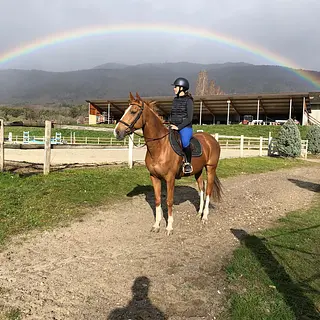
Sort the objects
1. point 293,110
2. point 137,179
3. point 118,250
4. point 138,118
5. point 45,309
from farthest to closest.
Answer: point 293,110, point 137,179, point 138,118, point 118,250, point 45,309

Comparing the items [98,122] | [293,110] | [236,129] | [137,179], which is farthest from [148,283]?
[98,122]

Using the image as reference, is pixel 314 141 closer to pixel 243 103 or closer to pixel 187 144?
pixel 243 103

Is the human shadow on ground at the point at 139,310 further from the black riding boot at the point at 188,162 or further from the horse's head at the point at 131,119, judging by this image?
the black riding boot at the point at 188,162

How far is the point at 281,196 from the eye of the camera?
9.86 m

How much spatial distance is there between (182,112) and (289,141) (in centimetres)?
1937

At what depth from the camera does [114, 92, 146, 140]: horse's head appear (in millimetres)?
5223

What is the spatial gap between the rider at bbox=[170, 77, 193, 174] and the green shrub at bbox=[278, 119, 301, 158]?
19.2m

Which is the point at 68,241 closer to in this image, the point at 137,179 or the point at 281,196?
the point at 137,179

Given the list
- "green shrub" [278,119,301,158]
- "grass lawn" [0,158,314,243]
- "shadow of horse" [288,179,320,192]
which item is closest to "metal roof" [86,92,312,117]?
"green shrub" [278,119,301,158]

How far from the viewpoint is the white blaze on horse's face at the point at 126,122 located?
521cm

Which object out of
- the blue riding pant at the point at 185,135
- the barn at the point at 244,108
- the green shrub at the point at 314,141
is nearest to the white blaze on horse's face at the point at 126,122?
the blue riding pant at the point at 185,135

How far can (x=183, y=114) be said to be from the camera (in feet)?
19.5

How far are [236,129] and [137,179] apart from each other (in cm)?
3400

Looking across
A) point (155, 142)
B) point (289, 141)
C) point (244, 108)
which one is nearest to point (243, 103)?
point (244, 108)
